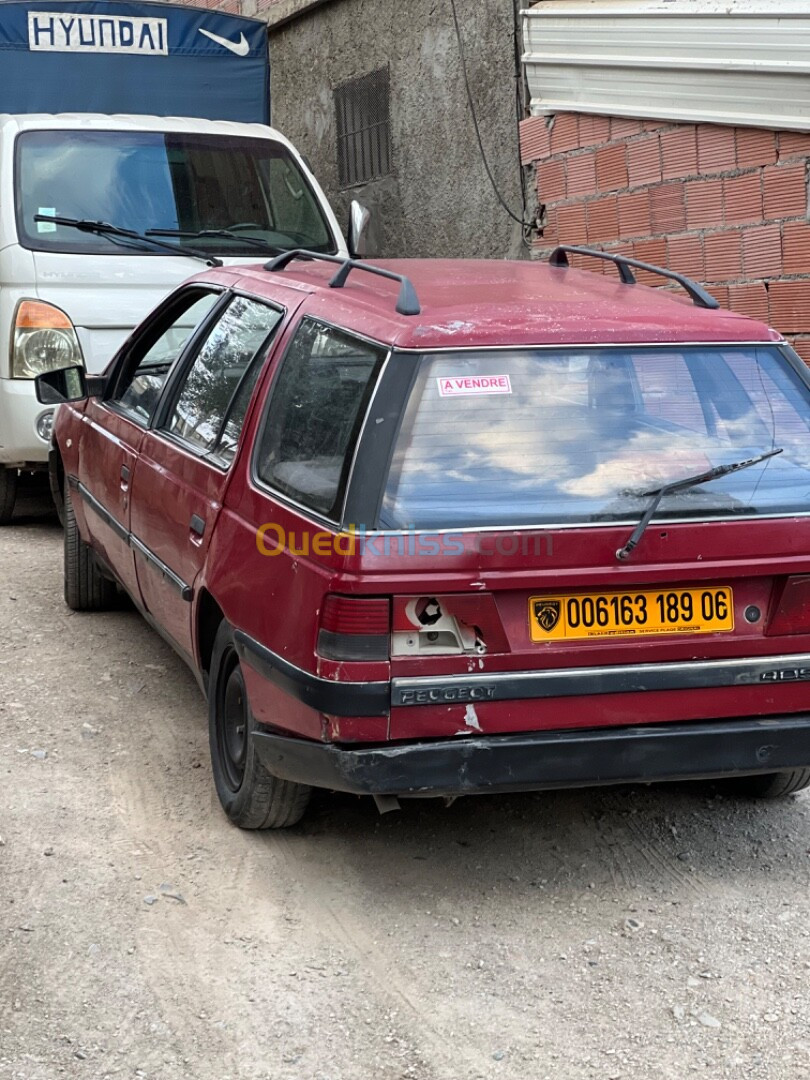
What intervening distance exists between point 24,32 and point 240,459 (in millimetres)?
5792

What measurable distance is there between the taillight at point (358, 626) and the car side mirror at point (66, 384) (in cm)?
292

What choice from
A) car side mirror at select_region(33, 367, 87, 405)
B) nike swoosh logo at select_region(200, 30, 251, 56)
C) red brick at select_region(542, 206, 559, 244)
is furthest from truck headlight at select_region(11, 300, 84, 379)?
red brick at select_region(542, 206, 559, 244)

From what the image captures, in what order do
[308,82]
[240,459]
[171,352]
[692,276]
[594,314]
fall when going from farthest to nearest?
1. [308,82]
2. [692,276]
3. [171,352]
4. [240,459]
5. [594,314]

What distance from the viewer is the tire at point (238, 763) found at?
409 cm

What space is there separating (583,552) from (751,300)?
4.77 m

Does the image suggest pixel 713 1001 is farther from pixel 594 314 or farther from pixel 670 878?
pixel 594 314

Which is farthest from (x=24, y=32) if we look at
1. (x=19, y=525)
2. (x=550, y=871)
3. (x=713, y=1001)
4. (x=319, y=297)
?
(x=713, y=1001)

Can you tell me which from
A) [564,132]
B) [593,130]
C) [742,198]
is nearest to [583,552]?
[742,198]

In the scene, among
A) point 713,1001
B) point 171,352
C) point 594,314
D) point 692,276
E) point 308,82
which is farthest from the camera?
point 308,82

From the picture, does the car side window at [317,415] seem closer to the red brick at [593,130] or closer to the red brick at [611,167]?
the red brick at [611,167]

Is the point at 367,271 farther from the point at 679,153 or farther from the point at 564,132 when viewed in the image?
the point at 564,132

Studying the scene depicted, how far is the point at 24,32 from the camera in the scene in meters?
8.88

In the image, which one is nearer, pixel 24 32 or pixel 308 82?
pixel 24 32

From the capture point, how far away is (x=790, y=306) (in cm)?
760
